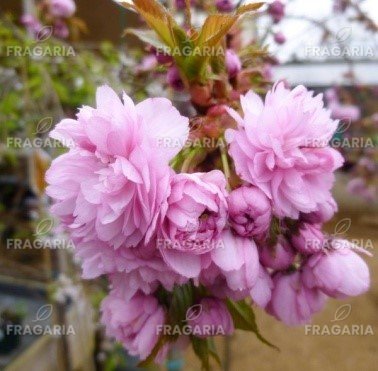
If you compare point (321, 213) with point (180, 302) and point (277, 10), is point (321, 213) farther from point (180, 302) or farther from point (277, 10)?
point (277, 10)

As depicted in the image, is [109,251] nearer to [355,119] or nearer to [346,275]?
[346,275]

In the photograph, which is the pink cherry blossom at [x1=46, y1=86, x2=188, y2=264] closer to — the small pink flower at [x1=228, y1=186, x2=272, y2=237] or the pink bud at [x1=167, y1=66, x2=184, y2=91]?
the small pink flower at [x1=228, y1=186, x2=272, y2=237]

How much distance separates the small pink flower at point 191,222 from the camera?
1.30 feet

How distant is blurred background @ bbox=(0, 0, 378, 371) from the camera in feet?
3.59

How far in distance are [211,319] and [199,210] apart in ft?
0.51

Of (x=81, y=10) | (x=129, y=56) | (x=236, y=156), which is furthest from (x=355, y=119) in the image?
(x=236, y=156)

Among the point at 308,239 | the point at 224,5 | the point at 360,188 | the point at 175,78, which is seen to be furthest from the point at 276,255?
the point at 360,188

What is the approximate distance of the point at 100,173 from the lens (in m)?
0.40

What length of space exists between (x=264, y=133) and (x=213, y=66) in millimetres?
159

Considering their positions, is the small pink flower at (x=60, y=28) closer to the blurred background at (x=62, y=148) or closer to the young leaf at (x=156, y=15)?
the blurred background at (x=62, y=148)

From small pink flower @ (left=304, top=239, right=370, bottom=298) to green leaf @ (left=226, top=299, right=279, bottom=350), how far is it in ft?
0.24

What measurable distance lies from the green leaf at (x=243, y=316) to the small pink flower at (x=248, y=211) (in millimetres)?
127

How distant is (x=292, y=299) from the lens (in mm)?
506

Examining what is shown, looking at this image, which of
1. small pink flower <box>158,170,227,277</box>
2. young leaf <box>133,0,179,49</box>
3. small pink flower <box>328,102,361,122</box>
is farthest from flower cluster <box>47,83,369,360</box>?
small pink flower <box>328,102,361,122</box>
